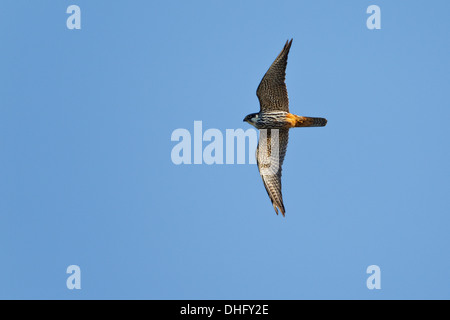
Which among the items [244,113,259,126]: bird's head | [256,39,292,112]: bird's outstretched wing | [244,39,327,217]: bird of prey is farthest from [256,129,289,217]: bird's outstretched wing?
[256,39,292,112]: bird's outstretched wing

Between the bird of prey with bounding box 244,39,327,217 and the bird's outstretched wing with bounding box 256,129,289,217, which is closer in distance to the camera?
the bird of prey with bounding box 244,39,327,217

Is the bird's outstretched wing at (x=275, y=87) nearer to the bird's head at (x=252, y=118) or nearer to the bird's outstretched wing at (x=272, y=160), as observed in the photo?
the bird's head at (x=252, y=118)

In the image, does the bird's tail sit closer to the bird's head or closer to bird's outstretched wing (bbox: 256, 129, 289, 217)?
bird's outstretched wing (bbox: 256, 129, 289, 217)

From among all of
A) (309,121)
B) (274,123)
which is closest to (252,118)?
(274,123)

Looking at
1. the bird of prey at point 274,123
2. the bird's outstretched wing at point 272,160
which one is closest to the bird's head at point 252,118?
the bird of prey at point 274,123

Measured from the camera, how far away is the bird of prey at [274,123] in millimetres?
12234

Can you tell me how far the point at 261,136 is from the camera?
1295 cm

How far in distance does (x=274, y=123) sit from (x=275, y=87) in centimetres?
74

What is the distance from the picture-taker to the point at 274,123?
41.7ft

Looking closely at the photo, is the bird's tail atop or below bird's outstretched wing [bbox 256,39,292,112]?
below

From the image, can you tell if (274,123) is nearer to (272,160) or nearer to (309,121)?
(309,121)

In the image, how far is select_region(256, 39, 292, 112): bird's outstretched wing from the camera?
12125 millimetres
